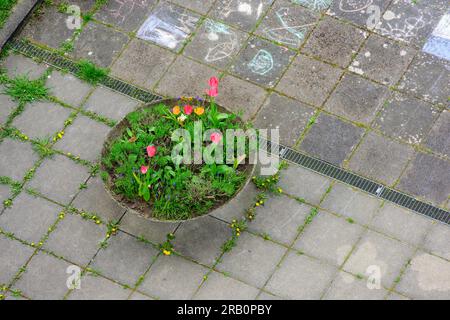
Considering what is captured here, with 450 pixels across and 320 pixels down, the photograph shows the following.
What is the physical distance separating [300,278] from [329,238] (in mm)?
470

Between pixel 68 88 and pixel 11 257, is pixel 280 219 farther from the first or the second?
pixel 68 88

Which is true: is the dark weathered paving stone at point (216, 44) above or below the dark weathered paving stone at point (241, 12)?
below

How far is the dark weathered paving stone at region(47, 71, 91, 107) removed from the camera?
7156 mm

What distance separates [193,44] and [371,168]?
2336 millimetres

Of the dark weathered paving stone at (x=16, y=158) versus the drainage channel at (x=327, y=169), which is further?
the dark weathered paving stone at (x=16, y=158)

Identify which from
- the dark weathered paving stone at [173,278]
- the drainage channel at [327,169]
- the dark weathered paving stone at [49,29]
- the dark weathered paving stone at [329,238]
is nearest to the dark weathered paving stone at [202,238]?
the dark weathered paving stone at [173,278]

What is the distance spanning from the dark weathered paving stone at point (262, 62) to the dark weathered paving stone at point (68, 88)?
5.21ft

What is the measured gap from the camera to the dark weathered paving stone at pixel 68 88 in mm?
7156

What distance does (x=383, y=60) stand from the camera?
7242mm

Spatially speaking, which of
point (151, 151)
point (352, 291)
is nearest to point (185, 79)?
point (151, 151)

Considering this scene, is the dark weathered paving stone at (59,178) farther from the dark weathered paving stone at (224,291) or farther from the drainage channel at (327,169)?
the dark weathered paving stone at (224,291)

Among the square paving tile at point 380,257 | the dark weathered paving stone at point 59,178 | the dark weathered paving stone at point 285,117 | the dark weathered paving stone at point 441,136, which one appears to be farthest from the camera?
the dark weathered paving stone at point 285,117

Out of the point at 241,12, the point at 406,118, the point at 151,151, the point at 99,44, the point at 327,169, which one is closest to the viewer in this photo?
the point at 151,151
